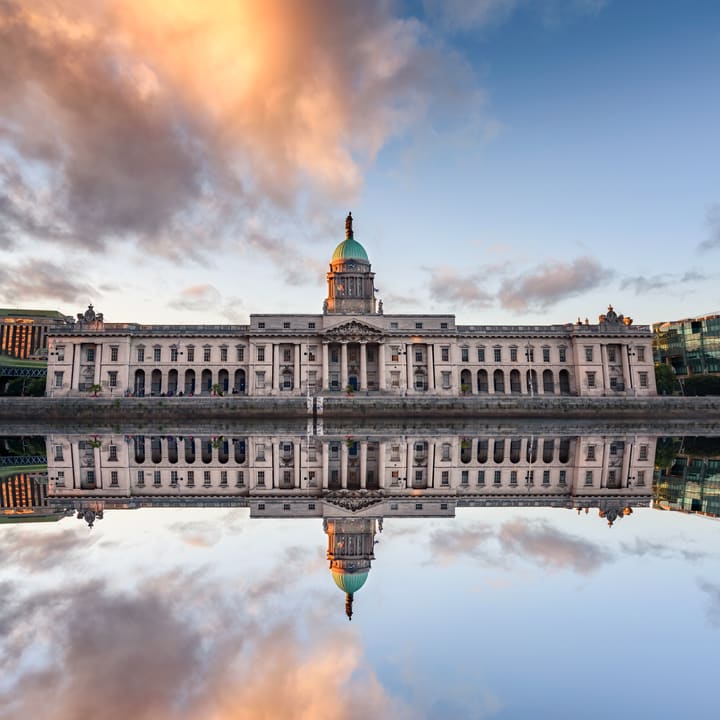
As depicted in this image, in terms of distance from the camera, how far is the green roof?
98.5 meters

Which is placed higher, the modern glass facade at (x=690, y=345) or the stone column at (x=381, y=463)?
the modern glass facade at (x=690, y=345)

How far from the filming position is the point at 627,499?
17.4m

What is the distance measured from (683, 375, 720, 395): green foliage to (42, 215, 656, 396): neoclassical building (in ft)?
26.7

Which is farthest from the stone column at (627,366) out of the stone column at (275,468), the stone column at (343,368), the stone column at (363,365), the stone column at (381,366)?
the stone column at (275,468)

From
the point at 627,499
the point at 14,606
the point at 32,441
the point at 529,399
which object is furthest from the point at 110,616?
the point at 529,399

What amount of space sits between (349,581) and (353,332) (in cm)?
7551

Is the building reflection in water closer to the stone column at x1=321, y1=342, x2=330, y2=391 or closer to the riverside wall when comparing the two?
the riverside wall

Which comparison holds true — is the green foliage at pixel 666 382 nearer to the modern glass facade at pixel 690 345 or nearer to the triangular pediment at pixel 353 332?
the modern glass facade at pixel 690 345

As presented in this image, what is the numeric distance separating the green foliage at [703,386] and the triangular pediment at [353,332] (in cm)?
4681

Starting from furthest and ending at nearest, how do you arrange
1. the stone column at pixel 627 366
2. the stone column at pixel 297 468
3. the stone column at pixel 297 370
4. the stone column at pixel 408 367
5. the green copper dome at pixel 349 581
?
the stone column at pixel 627 366 → the stone column at pixel 408 367 → the stone column at pixel 297 370 → the stone column at pixel 297 468 → the green copper dome at pixel 349 581

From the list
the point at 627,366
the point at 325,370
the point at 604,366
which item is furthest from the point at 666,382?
the point at 325,370

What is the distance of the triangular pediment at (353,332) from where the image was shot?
83875mm

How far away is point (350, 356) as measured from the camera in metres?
86.2

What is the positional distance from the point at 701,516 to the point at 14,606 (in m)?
14.3
